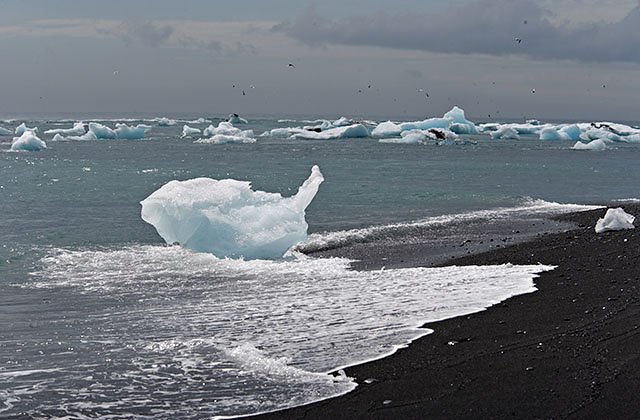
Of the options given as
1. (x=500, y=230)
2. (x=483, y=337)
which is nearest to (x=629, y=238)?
(x=500, y=230)

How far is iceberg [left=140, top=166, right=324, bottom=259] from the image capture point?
1374 centimetres

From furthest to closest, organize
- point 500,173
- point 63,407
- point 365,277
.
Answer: point 500,173 → point 365,277 → point 63,407

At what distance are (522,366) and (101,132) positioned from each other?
5949 centimetres

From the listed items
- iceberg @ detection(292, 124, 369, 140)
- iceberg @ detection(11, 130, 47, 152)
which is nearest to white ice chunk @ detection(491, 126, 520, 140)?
iceberg @ detection(292, 124, 369, 140)

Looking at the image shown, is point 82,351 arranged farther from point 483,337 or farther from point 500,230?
point 500,230

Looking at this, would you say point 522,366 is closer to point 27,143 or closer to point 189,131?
point 27,143

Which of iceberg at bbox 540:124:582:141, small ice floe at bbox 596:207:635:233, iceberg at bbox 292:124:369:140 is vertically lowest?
iceberg at bbox 540:124:582:141

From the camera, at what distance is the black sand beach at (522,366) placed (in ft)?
19.8

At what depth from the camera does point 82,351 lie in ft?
26.6

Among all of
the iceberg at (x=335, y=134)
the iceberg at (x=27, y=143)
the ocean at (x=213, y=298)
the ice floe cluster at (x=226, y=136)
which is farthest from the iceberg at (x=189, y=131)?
the ocean at (x=213, y=298)

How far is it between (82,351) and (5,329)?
5.24ft

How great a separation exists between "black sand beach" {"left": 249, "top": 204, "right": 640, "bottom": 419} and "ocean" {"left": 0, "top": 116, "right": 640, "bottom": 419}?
35 cm

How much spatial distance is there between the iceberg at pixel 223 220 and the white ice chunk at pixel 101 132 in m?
50.3

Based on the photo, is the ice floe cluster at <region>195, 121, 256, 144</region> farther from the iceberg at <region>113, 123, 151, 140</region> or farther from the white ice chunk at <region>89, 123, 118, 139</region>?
the white ice chunk at <region>89, 123, 118, 139</region>
